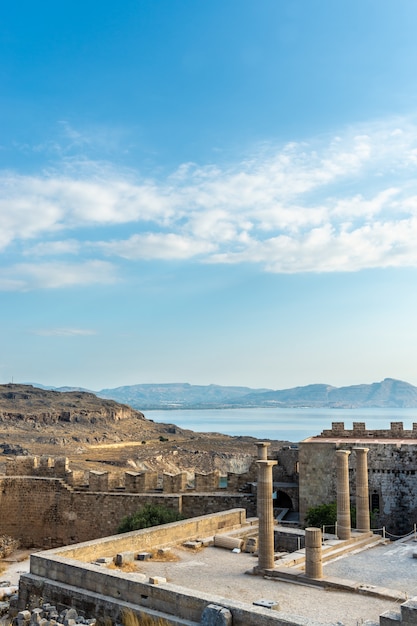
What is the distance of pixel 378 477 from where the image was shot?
22.9 meters

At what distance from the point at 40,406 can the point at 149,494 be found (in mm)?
57100

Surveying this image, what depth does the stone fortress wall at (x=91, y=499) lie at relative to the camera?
80.2ft

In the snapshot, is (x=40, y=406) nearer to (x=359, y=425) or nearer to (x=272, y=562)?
(x=359, y=425)

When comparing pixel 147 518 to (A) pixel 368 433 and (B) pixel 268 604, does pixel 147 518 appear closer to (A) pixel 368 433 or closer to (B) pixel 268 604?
(A) pixel 368 433

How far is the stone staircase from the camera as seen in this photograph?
14938 mm

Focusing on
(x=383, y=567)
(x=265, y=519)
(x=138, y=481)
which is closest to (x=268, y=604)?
(x=265, y=519)

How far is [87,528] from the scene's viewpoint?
984 inches

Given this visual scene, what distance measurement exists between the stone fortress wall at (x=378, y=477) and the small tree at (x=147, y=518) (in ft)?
16.6

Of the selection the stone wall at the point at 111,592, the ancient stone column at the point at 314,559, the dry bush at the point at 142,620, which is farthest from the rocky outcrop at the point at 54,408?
the dry bush at the point at 142,620

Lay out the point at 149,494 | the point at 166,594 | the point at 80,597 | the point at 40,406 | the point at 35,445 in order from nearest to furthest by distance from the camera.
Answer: the point at 166,594
the point at 80,597
the point at 149,494
the point at 35,445
the point at 40,406

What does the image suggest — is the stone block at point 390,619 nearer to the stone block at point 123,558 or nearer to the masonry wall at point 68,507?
the stone block at point 123,558

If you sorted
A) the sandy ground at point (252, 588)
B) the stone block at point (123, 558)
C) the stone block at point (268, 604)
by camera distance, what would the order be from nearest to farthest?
the stone block at point (268, 604), the sandy ground at point (252, 588), the stone block at point (123, 558)

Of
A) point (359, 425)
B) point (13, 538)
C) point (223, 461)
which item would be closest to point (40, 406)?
point (223, 461)

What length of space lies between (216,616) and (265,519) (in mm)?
4447
